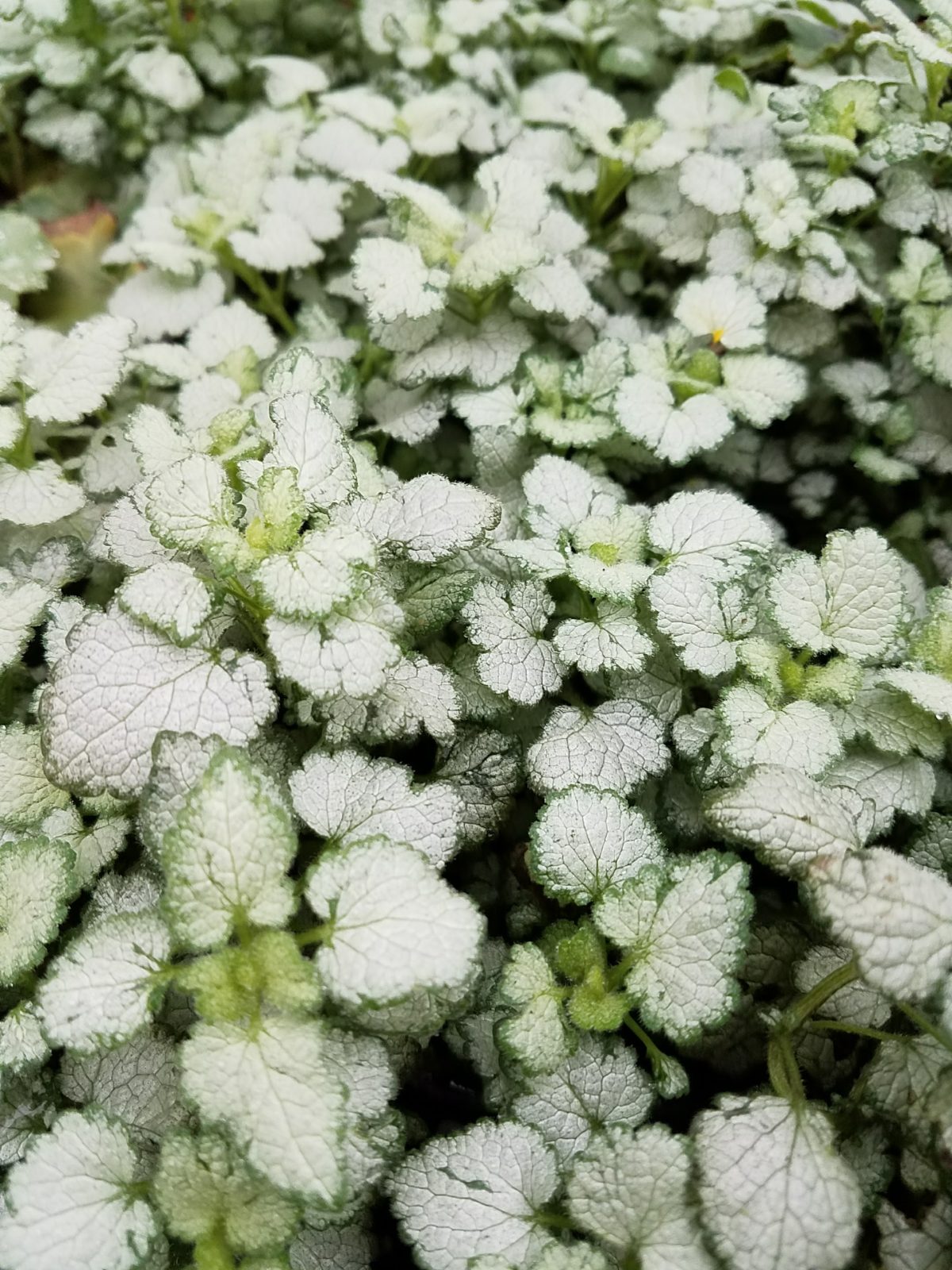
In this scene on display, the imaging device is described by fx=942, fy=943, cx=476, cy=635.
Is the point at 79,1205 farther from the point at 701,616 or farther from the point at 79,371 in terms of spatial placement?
the point at 79,371

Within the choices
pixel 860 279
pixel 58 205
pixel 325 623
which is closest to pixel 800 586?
pixel 325 623

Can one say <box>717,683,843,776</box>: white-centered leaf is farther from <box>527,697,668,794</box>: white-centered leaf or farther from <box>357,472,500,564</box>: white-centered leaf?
<box>357,472,500,564</box>: white-centered leaf

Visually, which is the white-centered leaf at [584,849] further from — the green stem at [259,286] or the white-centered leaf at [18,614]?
the green stem at [259,286]

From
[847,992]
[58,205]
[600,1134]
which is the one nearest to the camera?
[600,1134]

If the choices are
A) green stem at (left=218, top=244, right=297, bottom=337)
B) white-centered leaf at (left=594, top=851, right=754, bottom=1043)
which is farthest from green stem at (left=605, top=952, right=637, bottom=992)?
green stem at (left=218, top=244, right=297, bottom=337)

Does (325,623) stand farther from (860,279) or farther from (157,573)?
(860,279)

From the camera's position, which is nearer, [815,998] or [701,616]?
[815,998]

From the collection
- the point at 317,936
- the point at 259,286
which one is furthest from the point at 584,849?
the point at 259,286
